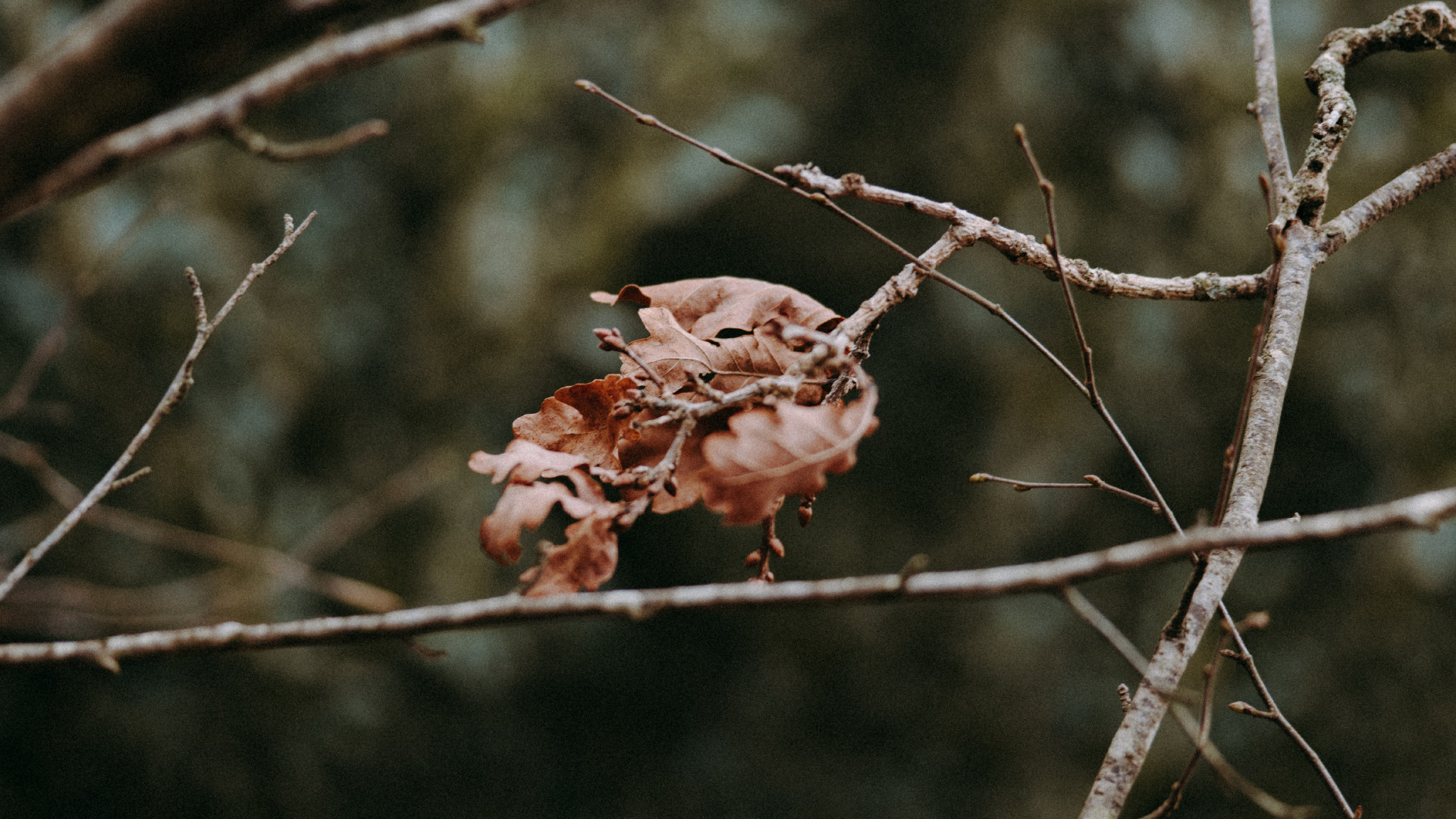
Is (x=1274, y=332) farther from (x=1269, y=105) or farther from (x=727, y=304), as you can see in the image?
(x=727, y=304)

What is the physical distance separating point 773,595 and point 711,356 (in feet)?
0.87

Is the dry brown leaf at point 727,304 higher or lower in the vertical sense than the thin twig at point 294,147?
lower

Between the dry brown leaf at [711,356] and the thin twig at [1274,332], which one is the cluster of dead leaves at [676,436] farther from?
the thin twig at [1274,332]

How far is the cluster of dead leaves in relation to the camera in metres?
0.46

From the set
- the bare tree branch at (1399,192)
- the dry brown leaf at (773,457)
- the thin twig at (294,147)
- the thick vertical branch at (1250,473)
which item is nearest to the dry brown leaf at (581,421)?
the dry brown leaf at (773,457)

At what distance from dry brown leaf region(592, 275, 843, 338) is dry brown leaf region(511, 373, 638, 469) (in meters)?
0.07

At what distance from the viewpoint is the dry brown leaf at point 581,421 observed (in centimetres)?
57

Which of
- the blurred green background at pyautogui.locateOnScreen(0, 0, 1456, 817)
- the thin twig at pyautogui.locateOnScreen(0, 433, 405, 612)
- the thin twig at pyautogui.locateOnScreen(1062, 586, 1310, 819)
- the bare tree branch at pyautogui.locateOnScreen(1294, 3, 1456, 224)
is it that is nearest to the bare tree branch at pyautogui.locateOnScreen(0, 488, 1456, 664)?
the thin twig at pyautogui.locateOnScreen(1062, 586, 1310, 819)

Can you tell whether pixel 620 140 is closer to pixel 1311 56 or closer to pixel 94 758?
pixel 1311 56

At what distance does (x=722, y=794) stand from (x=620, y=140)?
1.49 metres

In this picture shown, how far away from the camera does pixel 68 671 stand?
5.30 feet

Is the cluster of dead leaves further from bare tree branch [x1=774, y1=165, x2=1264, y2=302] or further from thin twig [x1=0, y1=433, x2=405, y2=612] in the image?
thin twig [x1=0, y1=433, x2=405, y2=612]

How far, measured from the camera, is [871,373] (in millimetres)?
1695

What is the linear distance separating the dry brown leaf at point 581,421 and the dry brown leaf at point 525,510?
1.9 inches
